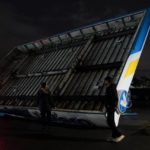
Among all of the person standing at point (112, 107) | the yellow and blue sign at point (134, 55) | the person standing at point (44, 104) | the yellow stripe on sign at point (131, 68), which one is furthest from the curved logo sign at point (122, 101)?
the person standing at point (44, 104)

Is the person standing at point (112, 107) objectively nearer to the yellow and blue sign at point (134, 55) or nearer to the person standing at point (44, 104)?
the yellow and blue sign at point (134, 55)

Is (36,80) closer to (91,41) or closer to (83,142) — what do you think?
(91,41)

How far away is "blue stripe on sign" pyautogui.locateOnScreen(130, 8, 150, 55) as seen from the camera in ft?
25.4

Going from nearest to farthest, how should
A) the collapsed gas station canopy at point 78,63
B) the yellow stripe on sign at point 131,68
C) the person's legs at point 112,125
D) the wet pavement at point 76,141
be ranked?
the wet pavement at point 76,141 → the person's legs at point 112,125 → the yellow stripe on sign at point 131,68 → the collapsed gas station canopy at point 78,63

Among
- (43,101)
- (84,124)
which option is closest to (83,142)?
(84,124)

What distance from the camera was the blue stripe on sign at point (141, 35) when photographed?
A: 7.73m

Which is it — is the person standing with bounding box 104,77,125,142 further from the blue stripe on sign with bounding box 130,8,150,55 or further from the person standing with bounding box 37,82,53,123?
the blue stripe on sign with bounding box 130,8,150,55

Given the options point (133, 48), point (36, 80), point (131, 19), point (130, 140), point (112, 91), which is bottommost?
point (130, 140)

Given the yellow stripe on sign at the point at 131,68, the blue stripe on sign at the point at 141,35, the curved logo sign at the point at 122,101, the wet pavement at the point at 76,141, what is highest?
the blue stripe on sign at the point at 141,35

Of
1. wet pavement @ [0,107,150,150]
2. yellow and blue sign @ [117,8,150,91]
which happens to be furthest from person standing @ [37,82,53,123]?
yellow and blue sign @ [117,8,150,91]

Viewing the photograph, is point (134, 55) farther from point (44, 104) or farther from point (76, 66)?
point (44, 104)

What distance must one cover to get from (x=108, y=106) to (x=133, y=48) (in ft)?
12.4

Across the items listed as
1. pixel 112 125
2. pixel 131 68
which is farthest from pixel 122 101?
pixel 131 68

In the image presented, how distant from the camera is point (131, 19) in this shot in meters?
10.5
